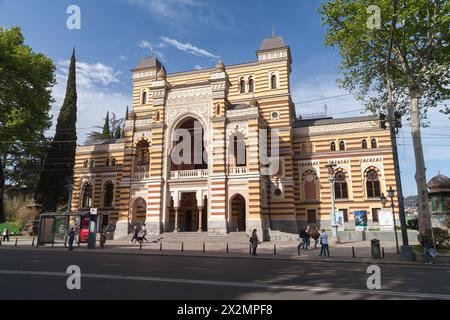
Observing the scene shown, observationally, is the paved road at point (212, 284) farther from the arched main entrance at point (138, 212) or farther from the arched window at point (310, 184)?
the arched window at point (310, 184)

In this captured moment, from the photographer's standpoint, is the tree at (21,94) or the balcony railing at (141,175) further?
the balcony railing at (141,175)

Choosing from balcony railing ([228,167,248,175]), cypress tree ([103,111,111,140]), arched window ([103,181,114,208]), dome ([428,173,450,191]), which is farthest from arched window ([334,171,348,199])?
cypress tree ([103,111,111,140])

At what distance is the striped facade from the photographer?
3081 centimetres

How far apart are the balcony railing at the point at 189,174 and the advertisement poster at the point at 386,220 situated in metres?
17.5

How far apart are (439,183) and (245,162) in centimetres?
1684

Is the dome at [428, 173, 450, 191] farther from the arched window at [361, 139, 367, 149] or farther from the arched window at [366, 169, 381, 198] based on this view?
the arched window at [361, 139, 367, 149]

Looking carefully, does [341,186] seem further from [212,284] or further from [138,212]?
[212,284]

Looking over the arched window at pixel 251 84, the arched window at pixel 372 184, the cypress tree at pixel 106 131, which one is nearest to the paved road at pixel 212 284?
the arched window at pixel 372 184

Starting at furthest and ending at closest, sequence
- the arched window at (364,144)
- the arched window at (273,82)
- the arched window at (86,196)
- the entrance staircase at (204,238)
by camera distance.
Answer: the arched window at (86,196) → the arched window at (273,82) → the arched window at (364,144) → the entrance staircase at (204,238)

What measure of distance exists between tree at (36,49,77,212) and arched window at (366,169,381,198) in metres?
35.1

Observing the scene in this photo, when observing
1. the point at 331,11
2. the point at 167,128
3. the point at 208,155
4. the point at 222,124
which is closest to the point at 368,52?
the point at 331,11

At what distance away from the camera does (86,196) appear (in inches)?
1666

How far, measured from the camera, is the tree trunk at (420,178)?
18.9m
